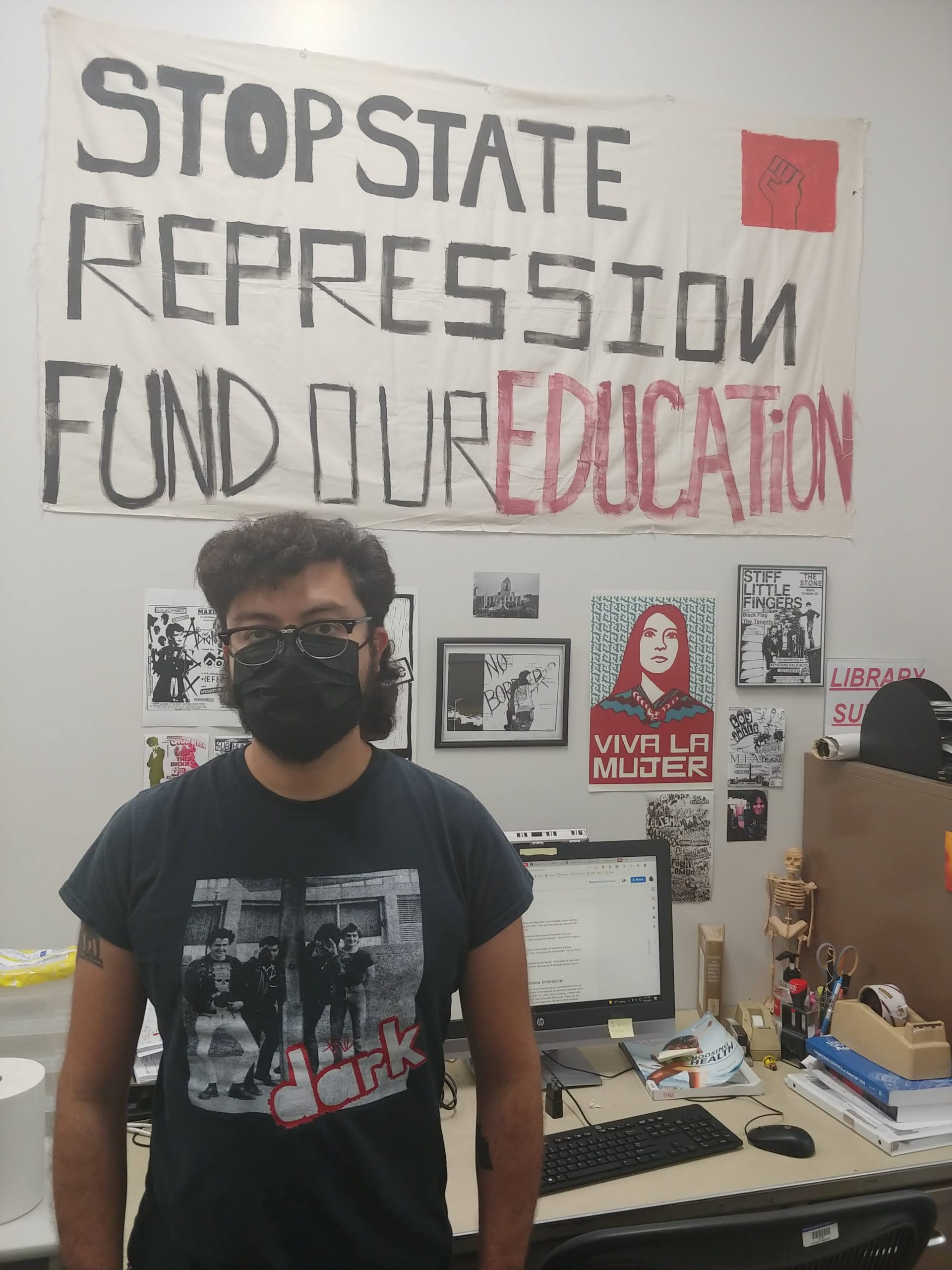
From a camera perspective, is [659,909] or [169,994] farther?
[659,909]

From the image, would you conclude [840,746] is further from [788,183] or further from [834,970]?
[788,183]

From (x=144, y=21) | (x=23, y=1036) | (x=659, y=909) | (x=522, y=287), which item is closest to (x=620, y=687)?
(x=659, y=909)

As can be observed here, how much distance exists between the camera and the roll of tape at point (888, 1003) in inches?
67.4

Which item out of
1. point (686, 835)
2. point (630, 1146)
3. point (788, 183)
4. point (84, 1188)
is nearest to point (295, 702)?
point (84, 1188)

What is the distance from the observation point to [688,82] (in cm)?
204

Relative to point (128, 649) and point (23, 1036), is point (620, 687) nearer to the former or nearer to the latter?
point (128, 649)

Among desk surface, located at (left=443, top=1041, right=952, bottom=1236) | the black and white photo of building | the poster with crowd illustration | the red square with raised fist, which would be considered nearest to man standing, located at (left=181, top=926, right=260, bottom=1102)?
the poster with crowd illustration

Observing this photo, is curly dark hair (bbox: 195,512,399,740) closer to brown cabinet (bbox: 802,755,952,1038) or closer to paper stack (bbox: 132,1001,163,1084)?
paper stack (bbox: 132,1001,163,1084)

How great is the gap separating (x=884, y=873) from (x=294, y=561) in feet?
4.47

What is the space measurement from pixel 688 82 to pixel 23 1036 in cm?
228

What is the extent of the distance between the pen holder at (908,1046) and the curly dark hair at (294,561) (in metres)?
1.12

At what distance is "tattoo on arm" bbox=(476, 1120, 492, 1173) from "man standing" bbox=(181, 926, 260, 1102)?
319 millimetres

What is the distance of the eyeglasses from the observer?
116cm

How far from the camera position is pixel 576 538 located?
2.02 metres
